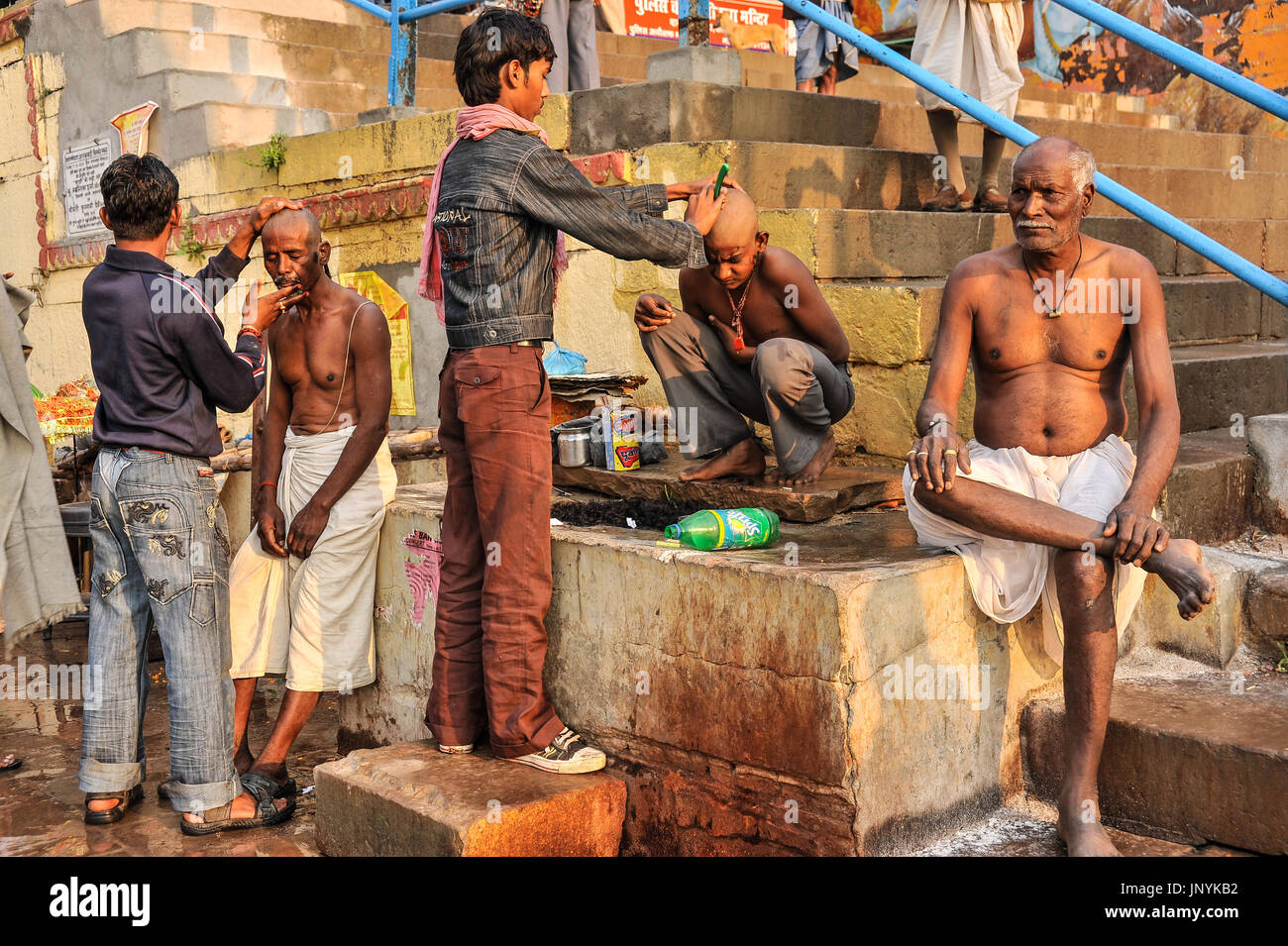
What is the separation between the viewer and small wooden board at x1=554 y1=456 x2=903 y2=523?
4.30 m

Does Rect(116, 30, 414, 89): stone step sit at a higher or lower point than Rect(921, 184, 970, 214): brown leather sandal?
higher

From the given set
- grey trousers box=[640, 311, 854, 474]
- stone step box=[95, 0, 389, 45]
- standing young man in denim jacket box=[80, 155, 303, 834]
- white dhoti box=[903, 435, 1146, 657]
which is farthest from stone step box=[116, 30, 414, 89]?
white dhoti box=[903, 435, 1146, 657]

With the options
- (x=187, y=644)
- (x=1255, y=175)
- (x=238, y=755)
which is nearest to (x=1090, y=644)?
(x=187, y=644)

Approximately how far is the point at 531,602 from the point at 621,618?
0.94 feet

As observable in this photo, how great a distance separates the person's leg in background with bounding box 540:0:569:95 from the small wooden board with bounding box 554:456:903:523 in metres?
3.04

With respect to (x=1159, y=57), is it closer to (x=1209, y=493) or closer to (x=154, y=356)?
(x=1209, y=493)

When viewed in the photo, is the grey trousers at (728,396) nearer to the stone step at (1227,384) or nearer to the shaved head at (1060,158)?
the shaved head at (1060,158)

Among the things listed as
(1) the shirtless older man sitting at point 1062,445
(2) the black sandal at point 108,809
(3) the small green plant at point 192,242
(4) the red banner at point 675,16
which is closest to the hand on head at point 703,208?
(1) the shirtless older man sitting at point 1062,445

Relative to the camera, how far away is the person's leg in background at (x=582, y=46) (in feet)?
24.8

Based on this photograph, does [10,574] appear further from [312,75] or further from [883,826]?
[312,75]

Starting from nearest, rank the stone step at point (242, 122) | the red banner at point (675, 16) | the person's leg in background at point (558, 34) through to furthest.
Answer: the person's leg in background at point (558, 34), the stone step at point (242, 122), the red banner at point (675, 16)

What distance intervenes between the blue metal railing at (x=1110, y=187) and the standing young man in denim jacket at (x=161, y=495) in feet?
8.80

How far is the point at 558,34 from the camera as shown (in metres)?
7.34

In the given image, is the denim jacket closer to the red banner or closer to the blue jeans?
the blue jeans
